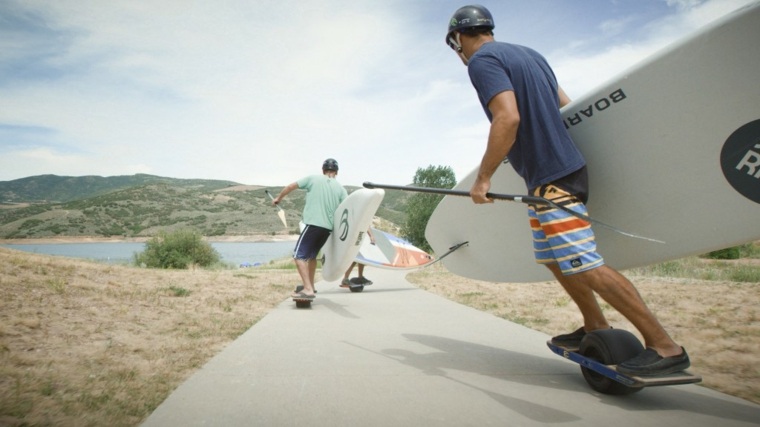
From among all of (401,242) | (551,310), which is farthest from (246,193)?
(551,310)

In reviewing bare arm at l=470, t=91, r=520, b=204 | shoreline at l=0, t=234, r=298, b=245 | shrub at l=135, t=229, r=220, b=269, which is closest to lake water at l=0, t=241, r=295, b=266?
shoreline at l=0, t=234, r=298, b=245

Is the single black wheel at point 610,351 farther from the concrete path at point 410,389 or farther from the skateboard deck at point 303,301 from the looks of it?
the skateboard deck at point 303,301

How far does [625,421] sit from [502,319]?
2557mm

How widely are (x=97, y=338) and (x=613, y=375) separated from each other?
10.9ft

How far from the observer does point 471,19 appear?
2500 mm

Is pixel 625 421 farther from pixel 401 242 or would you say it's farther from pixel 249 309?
pixel 401 242

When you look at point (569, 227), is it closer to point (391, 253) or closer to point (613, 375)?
point (613, 375)

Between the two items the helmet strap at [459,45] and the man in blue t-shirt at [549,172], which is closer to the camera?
the man in blue t-shirt at [549,172]

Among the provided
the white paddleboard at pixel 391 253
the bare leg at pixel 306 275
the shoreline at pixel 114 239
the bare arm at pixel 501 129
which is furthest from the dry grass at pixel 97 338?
the shoreline at pixel 114 239

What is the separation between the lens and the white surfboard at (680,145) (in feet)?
7.02

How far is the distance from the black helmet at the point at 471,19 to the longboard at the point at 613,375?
6.22ft

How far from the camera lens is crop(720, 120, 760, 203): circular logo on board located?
213cm

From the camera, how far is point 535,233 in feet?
8.14

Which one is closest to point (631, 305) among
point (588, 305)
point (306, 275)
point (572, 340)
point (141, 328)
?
point (588, 305)
